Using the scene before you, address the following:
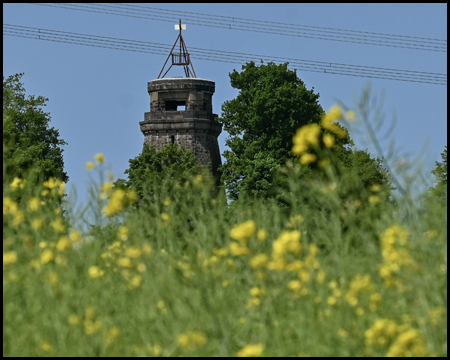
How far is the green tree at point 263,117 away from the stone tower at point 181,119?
24.1 ft

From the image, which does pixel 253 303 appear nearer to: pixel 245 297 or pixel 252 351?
pixel 245 297

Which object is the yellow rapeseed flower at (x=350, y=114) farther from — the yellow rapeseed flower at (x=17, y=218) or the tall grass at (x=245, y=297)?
the yellow rapeseed flower at (x=17, y=218)

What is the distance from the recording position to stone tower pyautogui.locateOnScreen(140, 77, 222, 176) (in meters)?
48.3

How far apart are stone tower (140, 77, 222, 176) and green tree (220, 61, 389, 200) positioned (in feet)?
24.1

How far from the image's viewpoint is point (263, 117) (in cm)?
3931

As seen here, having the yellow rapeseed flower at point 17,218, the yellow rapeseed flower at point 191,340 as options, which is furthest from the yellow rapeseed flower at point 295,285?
the yellow rapeseed flower at point 17,218

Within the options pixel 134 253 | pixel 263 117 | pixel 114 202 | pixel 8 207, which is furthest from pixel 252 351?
pixel 263 117

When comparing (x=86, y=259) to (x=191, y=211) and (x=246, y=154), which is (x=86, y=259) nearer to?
(x=191, y=211)

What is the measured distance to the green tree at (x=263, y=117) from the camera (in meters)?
38.6

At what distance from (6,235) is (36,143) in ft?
118

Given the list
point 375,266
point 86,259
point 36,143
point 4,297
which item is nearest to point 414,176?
point 375,266

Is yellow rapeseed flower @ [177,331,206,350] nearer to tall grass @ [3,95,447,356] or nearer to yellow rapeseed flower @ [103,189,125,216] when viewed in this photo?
tall grass @ [3,95,447,356]

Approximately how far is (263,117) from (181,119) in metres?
10.0

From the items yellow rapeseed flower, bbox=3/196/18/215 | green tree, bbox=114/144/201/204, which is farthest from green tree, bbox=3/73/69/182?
yellow rapeseed flower, bbox=3/196/18/215
